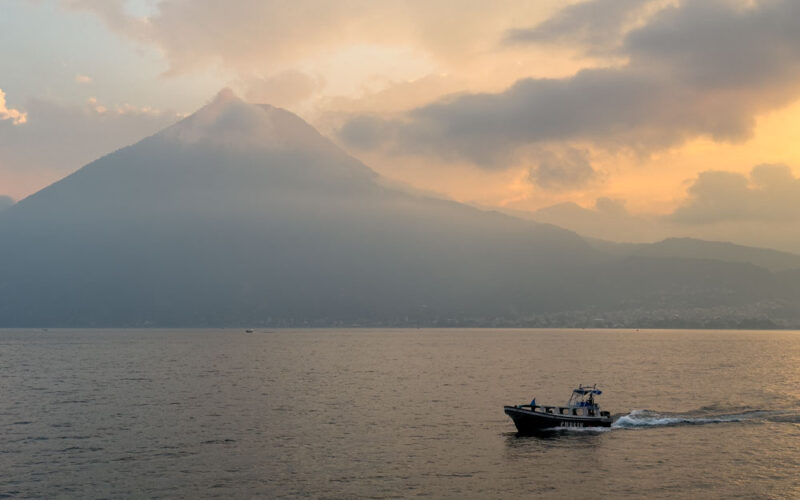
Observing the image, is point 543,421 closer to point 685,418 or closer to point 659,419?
point 659,419

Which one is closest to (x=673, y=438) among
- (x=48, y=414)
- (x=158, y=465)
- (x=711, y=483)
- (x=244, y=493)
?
(x=711, y=483)

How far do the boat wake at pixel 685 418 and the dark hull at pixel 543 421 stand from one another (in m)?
3.54

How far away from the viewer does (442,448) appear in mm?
72438

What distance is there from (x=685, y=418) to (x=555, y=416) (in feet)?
76.3

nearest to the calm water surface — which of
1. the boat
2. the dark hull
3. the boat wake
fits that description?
the boat wake

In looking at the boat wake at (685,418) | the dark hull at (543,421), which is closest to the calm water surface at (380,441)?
the boat wake at (685,418)

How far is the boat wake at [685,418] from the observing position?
89.5m

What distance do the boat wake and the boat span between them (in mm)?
3431

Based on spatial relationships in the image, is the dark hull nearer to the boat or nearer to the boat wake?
the boat

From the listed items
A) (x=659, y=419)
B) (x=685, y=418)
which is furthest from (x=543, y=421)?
(x=685, y=418)

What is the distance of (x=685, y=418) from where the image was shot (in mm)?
94562

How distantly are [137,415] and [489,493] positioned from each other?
59.5 m

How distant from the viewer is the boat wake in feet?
293

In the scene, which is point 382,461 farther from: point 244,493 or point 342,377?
point 342,377
